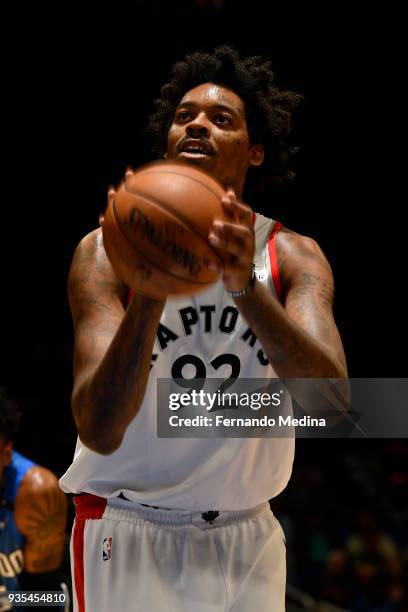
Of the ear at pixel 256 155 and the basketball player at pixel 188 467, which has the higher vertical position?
the ear at pixel 256 155

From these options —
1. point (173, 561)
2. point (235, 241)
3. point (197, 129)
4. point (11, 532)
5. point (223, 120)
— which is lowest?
point (173, 561)

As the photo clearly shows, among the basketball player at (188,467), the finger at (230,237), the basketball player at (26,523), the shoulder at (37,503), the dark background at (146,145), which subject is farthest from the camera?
the dark background at (146,145)

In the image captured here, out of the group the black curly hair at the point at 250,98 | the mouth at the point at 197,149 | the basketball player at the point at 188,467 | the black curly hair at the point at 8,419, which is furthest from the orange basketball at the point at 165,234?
the black curly hair at the point at 8,419

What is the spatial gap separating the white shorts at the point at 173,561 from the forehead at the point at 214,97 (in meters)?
1.19

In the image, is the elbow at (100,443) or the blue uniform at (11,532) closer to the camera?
the elbow at (100,443)

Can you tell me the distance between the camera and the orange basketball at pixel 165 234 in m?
1.96

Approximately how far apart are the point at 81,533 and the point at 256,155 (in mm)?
1277

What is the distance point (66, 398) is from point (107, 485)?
15.5ft

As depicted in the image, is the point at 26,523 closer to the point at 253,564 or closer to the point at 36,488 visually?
the point at 36,488

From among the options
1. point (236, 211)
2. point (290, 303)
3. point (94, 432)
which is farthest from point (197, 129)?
point (94, 432)

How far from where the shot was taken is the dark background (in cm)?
661

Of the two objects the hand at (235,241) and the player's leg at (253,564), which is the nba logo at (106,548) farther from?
the hand at (235,241)

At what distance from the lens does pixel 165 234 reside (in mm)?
1971

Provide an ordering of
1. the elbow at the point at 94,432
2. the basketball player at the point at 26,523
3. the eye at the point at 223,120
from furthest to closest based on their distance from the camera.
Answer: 1. the basketball player at the point at 26,523
2. the eye at the point at 223,120
3. the elbow at the point at 94,432
